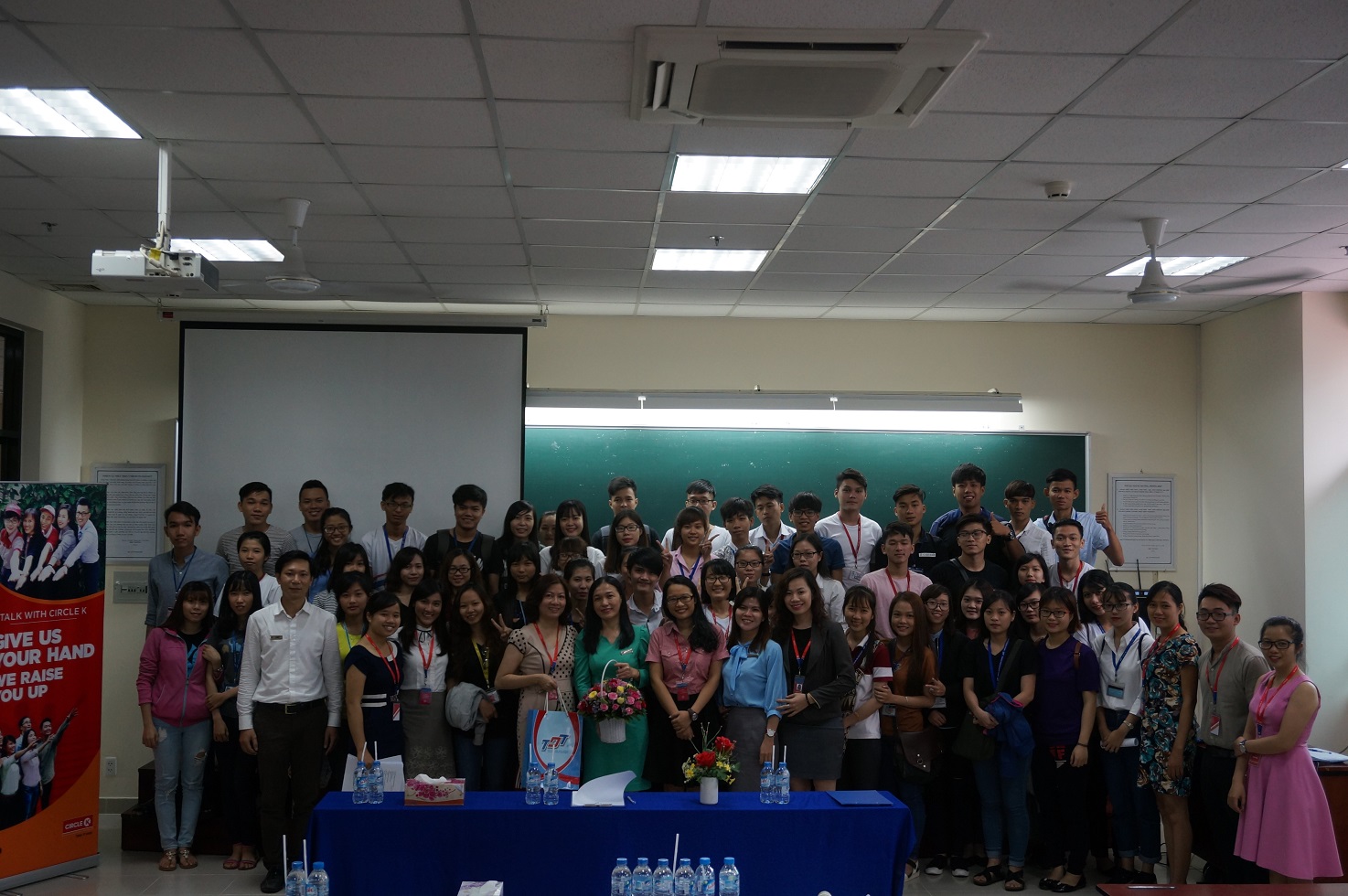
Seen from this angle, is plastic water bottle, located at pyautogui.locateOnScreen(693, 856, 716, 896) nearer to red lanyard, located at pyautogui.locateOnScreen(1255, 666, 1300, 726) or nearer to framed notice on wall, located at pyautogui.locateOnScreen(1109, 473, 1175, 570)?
red lanyard, located at pyautogui.locateOnScreen(1255, 666, 1300, 726)

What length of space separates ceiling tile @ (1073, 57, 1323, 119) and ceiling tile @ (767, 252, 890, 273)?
2.33 metres

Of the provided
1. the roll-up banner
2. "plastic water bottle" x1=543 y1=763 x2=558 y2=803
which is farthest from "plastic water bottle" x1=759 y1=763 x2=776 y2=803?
the roll-up banner

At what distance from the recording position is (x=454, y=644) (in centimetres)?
537

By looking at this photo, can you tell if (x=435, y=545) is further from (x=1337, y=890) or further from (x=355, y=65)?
(x=1337, y=890)

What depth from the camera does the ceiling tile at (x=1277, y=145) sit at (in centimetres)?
403

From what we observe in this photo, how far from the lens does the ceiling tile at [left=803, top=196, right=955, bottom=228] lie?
5008 mm

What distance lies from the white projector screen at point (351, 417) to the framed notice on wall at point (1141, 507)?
471 cm

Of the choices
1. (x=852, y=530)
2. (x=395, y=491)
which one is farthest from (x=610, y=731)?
(x=395, y=491)

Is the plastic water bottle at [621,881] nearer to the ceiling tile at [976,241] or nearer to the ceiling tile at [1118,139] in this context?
the ceiling tile at [1118,139]

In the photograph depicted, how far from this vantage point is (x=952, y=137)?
4.13 m

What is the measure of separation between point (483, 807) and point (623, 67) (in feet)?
9.21

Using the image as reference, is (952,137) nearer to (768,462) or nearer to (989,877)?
(989,877)

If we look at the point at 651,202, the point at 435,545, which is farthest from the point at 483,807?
the point at 651,202

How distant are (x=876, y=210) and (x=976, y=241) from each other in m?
0.91
